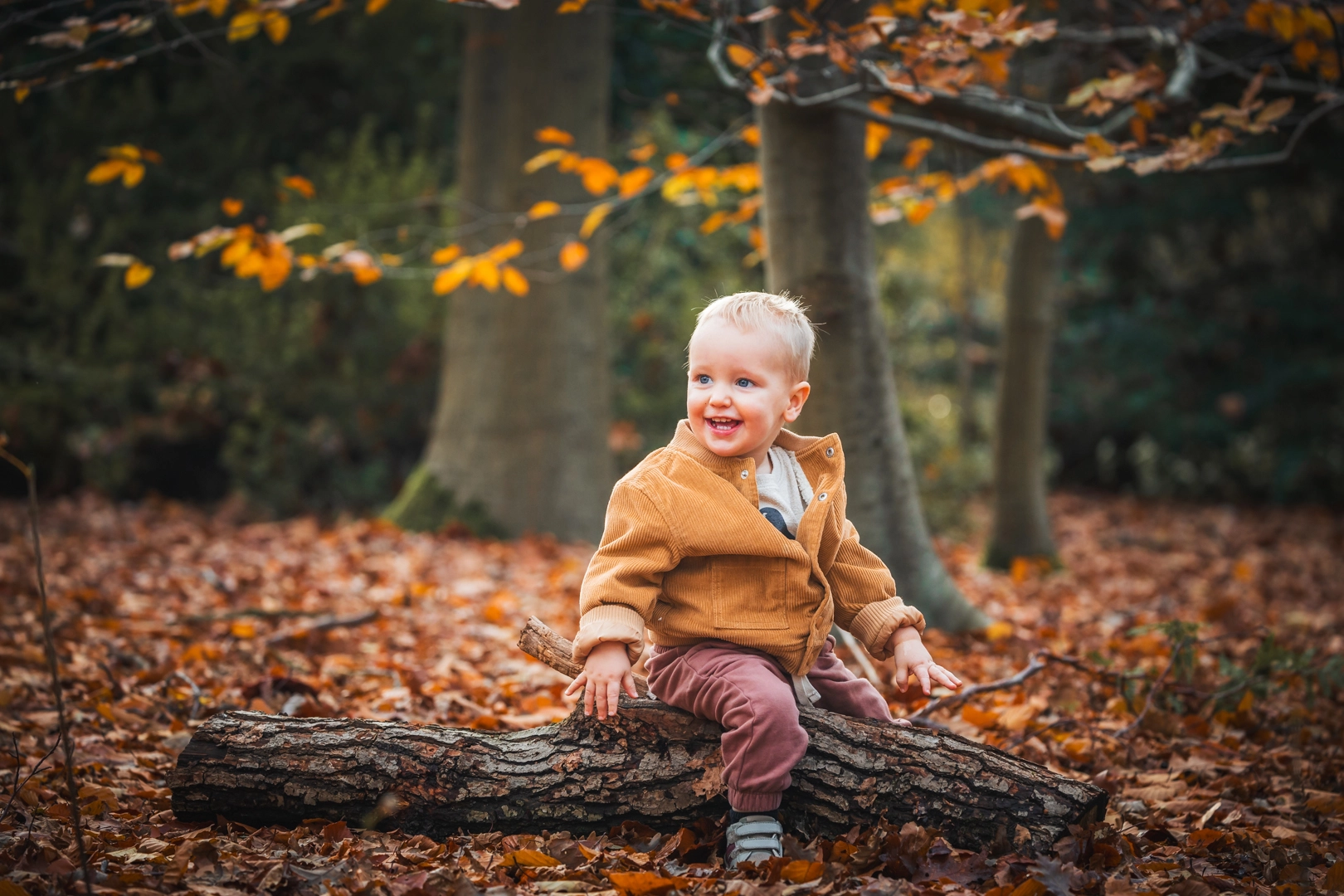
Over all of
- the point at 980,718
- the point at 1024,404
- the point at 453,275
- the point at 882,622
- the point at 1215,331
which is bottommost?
the point at 980,718

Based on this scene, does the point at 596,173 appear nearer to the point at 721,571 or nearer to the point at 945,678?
the point at 721,571

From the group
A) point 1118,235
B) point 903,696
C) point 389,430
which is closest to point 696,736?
point 903,696

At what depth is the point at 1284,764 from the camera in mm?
3131

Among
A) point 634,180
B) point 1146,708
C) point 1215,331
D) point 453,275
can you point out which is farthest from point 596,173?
point 1215,331

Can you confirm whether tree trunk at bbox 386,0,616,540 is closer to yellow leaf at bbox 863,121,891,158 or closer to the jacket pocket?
yellow leaf at bbox 863,121,891,158

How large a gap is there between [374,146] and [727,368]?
33.5 feet

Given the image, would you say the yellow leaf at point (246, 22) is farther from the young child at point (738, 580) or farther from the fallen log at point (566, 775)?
the fallen log at point (566, 775)

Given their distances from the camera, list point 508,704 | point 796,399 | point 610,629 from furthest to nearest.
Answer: point 508,704, point 796,399, point 610,629

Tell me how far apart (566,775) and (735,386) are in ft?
3.45

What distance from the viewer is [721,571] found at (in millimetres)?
2406

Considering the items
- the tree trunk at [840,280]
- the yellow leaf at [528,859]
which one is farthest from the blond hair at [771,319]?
the tree trunk at [840,280]

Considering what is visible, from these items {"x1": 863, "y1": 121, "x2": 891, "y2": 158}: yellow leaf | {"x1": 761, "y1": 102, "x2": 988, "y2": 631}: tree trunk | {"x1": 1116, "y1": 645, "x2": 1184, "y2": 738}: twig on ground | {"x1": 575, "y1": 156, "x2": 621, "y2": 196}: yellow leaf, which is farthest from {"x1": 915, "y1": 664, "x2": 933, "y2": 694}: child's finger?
{"x1": 863, "y1": 121, "x2": 891, "y2": 158}: yellow leaf

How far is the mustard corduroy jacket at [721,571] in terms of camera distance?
2.30 m

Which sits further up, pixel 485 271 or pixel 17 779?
pixel 485 271
